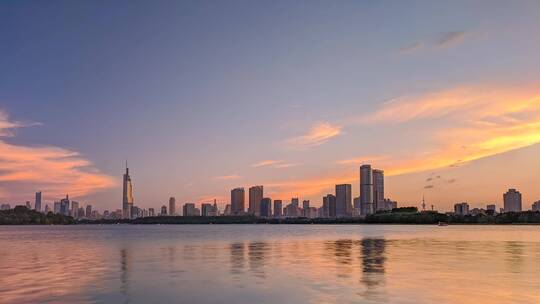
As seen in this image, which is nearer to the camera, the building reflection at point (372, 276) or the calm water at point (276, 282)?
the calm water at point (276, 282)

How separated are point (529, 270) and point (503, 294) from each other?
15.4 m

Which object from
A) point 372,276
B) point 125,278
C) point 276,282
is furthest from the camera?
point 125,278

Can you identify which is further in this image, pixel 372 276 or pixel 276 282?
pixel 372 276

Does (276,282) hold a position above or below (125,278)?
above

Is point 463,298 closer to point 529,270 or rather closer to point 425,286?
point 425,286

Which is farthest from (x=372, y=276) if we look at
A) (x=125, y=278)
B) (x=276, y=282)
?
(x=125, y=278)

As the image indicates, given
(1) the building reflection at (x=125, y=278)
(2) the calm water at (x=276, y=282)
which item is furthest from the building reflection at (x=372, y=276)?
(1) the building reflection at (x=125, y=278)

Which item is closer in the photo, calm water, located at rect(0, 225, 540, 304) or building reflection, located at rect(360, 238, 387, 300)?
calm water, located at rect(0, 225, 540, 304)

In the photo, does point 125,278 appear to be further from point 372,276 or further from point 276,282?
point 372,276

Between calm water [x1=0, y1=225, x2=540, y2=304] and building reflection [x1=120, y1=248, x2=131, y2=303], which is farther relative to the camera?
building reflection [x1=120, y1=248, x2=131, y2=303]

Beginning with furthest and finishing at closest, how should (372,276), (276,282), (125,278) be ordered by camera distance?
(125,278) → (372,276) → (276,282)

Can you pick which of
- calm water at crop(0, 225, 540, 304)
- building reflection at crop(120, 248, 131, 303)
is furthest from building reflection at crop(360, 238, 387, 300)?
building reflection at crop(120, 248, 131, 303)

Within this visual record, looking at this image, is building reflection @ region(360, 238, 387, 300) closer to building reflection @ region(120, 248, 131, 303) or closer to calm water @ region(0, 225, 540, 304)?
calm water @ region(0, 225, 540, 304)

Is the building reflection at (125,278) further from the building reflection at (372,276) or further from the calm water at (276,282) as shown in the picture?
the building reflection at (372,276)
